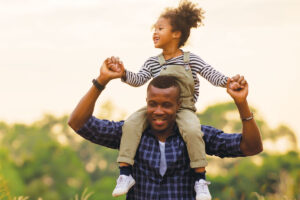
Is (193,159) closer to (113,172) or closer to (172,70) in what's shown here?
(172,70)

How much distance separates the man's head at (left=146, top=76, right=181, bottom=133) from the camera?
443 cm

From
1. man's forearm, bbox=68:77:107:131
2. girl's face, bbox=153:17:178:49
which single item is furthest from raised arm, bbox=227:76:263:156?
man's forearm, bbox=68:77:107:131

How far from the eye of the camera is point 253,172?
40.9m

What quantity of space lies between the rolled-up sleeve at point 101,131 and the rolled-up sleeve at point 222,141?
2.42 feet

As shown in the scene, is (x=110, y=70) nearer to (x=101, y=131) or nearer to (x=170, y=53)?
(x=101, y=131)

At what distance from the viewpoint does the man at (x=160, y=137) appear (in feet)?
14.5

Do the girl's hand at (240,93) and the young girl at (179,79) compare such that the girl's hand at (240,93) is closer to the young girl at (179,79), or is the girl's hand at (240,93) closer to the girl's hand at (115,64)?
the young girl at (179,79)

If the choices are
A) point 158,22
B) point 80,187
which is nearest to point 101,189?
point 80,187

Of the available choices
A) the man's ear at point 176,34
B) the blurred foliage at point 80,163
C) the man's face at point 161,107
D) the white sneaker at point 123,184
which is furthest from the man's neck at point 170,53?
the blurred foliage at point 80,163

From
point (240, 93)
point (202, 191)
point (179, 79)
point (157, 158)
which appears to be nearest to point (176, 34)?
point (179, 79)

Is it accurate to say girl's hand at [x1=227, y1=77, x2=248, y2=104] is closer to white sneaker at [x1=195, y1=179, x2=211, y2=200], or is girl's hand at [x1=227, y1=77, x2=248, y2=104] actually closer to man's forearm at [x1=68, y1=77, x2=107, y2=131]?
white sneaker at [x1=195, y1=179, x2=211, y2=200]

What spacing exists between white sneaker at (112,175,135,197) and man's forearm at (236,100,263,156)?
998 mm

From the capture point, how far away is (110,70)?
4.41 metres

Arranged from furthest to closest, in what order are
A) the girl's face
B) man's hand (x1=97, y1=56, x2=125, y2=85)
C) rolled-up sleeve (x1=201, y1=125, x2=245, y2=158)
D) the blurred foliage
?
the blurred foliage < the girl's face < rolled-up sleeve (x1=201, y1=125, x2=245, y2=158) < man's hand (x1=97, y1=56, x2=125, y2=85)
